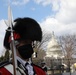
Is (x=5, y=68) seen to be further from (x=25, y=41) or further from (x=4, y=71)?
(x=25, y=41)

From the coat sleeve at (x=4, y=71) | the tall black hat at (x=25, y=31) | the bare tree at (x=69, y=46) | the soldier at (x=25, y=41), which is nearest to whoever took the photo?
the coat sleeve at (x=4, y=71)

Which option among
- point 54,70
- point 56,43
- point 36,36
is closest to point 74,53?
point 56,43

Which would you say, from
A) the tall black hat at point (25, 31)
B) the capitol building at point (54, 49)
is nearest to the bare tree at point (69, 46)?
the capitol building at point (54, 49)

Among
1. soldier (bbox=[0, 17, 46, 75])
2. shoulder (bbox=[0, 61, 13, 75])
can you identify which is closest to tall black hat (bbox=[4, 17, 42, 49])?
soldier (bbox=[0, 17, 46, 75])

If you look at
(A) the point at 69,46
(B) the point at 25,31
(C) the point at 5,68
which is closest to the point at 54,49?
(A) the point at 69,46

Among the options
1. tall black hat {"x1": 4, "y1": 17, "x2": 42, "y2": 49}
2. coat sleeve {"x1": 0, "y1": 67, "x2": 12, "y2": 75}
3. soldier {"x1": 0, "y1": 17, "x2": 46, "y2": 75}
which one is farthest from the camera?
tall black hat {"x1": 4, "y1": 17, "x2": 42, "y2": 49}

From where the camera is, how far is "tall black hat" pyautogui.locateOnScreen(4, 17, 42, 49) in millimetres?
3545

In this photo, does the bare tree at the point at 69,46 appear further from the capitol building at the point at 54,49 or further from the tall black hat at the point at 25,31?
the tall black hat at the point at 25,31

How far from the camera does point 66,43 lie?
211 feet

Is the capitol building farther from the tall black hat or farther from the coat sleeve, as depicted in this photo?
the coat sleeve

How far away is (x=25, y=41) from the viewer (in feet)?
11.7

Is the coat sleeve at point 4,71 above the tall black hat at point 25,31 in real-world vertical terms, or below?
below

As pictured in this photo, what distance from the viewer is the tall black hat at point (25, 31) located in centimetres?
354

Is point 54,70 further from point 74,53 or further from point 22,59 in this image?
point 74,53
